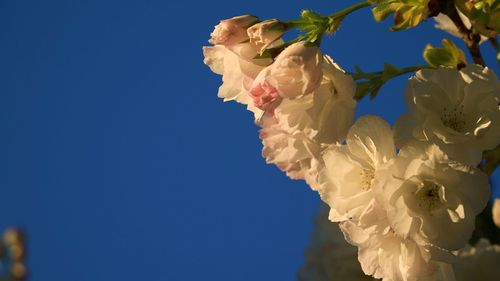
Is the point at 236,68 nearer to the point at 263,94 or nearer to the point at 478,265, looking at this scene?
the point at 263,94

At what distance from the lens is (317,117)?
388mm

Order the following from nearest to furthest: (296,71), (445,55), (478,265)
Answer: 1. (296,71)
2. (445,55)
3. (478,265)

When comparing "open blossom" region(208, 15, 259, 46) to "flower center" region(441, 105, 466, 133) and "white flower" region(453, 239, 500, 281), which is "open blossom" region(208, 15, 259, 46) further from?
"white flower" region(453, 239, 500, 281)

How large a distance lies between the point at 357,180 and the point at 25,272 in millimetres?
2056

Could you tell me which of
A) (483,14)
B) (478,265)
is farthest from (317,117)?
(478,265)

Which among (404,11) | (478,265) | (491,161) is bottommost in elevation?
(478,265)

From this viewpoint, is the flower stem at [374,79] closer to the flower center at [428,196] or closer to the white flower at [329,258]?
the flower center at [428,196]

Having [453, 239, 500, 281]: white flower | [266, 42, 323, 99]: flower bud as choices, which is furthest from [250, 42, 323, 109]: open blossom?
[453, 239, 500, 281]: white flower

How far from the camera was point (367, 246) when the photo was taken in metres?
0.40

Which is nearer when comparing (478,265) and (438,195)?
(438,195)

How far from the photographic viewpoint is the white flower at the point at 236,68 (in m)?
0.40

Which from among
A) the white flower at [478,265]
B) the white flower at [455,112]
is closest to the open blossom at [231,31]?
the white flower at [455,112]

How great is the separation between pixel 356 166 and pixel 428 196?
5 cm

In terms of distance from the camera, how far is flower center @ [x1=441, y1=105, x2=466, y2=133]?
1.25 ft
